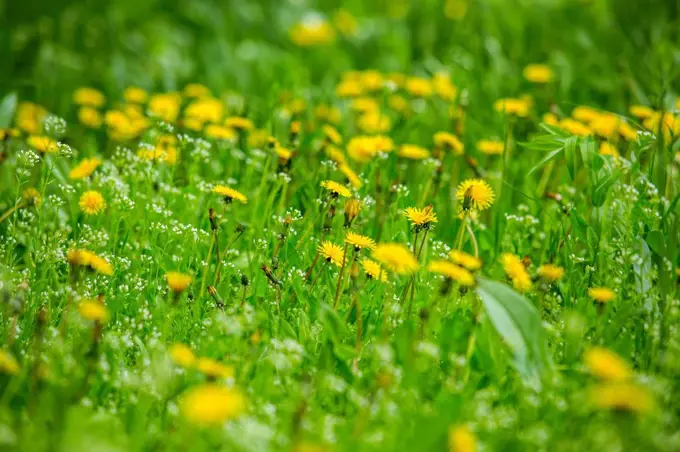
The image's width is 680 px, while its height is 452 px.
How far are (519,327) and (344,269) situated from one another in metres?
0.58

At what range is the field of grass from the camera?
151 centimetres

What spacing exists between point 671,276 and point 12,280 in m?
1.66

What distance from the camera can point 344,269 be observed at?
83.4 inches

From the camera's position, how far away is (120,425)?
1.53m

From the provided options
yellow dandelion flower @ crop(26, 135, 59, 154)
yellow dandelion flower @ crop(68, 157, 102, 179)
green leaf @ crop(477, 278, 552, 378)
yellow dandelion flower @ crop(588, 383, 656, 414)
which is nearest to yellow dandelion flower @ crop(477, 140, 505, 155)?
green leaf @ crop(477, 278, 552, 378)

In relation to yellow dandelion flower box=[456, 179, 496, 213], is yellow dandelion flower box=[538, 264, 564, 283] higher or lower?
lower

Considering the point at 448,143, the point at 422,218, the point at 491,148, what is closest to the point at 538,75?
the point at 491,148

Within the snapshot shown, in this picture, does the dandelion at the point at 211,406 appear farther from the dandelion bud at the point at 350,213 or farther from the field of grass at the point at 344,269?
the dandelion bud at the point at 350,213

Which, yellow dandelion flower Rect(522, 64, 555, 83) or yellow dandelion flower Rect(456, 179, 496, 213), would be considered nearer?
yellow dandelion flower Rect(456, 179, 496, 213)

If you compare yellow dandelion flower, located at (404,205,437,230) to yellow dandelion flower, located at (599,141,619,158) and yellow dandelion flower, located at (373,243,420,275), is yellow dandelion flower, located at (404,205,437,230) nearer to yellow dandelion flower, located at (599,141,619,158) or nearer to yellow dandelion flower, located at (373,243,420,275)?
yellow dandelion flower, located at (373,243,420,275)

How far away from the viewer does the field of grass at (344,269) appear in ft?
4.94

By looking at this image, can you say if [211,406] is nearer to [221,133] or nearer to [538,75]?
[221,133]

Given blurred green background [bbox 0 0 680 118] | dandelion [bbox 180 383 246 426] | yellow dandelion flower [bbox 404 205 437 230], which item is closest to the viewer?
dandelion [bbox 180 383 246 426]

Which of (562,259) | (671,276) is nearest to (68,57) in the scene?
(562,259)
